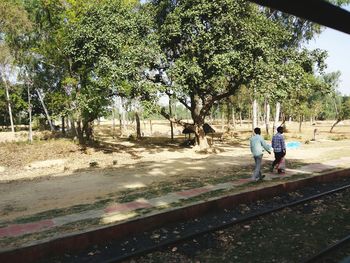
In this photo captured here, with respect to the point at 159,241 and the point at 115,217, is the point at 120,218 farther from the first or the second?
the point at 159,241

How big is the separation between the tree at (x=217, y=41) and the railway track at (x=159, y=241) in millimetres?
12847

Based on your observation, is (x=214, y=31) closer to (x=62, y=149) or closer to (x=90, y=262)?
(x=62, y=149)

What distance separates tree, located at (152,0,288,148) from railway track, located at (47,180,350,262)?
1285 cm

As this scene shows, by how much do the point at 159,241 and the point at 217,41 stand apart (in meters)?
16.4

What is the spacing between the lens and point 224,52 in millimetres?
21141

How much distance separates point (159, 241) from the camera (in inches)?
287

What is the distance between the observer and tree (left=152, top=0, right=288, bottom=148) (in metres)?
20.8

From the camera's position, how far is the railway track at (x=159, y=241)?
6405 millimetres

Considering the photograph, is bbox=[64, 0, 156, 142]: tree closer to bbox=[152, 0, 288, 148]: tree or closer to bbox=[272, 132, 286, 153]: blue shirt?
bbox=[152, 0, 288, 148]: tree

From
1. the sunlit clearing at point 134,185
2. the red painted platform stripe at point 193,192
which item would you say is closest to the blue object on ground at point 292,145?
the sunlit clearing at point 134,185

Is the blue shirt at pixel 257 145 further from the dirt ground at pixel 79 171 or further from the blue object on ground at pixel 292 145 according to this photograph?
the blue object on ground at pixel 292 145

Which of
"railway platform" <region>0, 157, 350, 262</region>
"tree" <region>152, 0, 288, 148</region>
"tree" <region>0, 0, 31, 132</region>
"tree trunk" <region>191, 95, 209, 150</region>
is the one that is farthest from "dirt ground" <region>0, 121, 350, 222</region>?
"tree" <region>0, 0, 31, 132</region>

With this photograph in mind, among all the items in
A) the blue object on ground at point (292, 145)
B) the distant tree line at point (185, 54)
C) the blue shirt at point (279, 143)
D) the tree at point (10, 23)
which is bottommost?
the blue object on ground at point (292, 145)

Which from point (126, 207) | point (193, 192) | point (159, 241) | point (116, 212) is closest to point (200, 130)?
point (193, 192)
